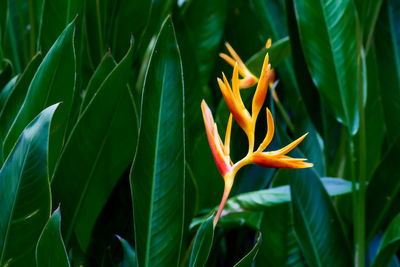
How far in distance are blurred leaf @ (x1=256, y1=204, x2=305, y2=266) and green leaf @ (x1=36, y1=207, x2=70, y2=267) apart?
1.30 feet

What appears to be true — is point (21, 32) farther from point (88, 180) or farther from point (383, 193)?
point (383, 193)

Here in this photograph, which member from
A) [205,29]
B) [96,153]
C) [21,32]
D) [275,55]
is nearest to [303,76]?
[275,55]

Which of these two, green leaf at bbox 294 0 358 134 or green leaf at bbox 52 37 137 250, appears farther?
green leaf at bbox 294 0 358 134

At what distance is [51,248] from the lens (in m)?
0.49

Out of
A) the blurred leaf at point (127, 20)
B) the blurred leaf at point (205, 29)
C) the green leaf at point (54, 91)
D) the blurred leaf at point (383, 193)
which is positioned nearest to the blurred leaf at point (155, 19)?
the blurred leaf at point (127, 20)

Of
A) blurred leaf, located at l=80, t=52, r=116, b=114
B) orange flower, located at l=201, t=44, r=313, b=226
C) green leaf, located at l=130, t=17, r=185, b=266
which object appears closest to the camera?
orange flower, located at l=201, t=44, r=313, b=226

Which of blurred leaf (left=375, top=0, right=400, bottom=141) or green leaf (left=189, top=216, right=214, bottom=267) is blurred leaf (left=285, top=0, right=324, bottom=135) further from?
green leaf (left=189, top=216, right=214, bottom=267)

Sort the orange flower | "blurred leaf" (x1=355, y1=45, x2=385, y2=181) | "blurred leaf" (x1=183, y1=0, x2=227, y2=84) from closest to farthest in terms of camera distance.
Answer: the orange flower → "blurred leaf" (x1=355, y1=45, x2=385, y2=181) → "blurred leaf" (x1=183, y1=0, x2=227, y2=84)

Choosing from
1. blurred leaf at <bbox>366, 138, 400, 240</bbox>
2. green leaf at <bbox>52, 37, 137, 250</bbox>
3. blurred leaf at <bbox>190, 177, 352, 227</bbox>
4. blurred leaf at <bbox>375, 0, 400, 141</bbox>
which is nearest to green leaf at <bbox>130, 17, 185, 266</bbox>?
green leaf at <bbox>52, 37, 137, 250</bbox>

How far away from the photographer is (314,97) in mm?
937

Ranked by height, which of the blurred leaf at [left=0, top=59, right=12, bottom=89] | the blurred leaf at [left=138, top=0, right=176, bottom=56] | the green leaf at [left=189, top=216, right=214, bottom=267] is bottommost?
the green leaf at [left=189, top=216, right=214, bottom=267]

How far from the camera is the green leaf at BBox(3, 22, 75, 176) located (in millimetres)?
595

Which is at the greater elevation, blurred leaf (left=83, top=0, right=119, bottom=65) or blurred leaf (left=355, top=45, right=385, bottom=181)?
blurred leaf (left=83, top=0, right=119, bottom=65)

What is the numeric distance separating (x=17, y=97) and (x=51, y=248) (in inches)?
10.4
